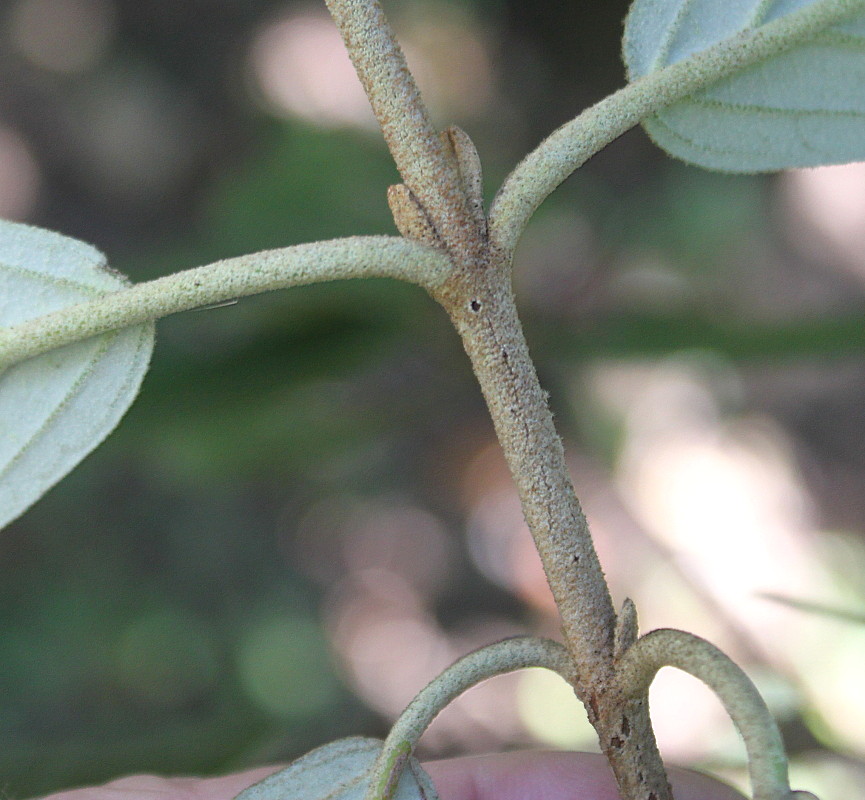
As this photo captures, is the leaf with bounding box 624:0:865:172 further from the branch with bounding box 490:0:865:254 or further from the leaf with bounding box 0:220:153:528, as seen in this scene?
the leaf with bounding box 0:220:153:528

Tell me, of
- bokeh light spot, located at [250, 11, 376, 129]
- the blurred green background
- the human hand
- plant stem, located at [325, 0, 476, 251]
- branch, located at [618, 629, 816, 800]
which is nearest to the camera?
branch, located at [618, 629, 816, 800]

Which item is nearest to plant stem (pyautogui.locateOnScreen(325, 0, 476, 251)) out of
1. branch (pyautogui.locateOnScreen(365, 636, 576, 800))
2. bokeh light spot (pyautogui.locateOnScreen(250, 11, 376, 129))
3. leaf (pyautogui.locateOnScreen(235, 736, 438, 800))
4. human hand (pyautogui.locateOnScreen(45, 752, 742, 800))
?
branch (pyautogui.locateOnScreen(365, 636, 576, 800))

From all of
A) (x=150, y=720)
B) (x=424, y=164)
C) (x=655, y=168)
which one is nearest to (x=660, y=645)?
(x=424, y=164)

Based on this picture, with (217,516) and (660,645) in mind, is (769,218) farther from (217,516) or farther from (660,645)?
(660,645)

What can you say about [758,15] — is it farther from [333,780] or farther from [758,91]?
[333,780]

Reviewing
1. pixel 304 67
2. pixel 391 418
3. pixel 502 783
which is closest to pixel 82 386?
pixel 502 783

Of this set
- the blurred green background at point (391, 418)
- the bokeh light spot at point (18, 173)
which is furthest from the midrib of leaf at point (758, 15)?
the bokeh light spot at point (18, 173)
